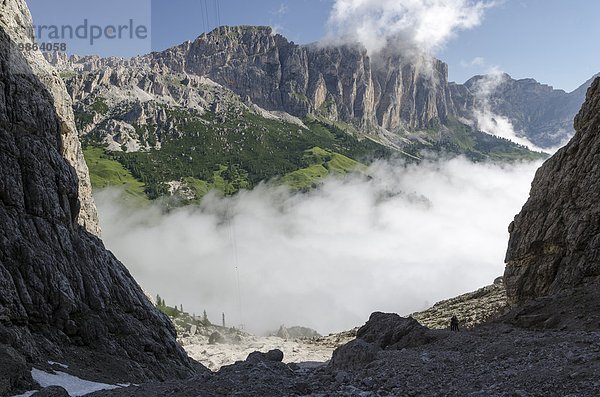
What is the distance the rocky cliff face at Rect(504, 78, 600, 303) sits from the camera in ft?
123

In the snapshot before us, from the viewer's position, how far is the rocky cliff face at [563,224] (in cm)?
3734

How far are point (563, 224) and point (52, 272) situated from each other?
45.3 metres

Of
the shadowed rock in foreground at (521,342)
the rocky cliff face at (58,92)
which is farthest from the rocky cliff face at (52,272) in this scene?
the shadowed rock in foreground at (521,342)

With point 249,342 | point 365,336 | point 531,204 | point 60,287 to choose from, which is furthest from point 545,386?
point 249,342

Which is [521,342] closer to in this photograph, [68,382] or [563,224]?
[563,224]

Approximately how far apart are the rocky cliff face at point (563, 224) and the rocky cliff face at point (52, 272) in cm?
3509

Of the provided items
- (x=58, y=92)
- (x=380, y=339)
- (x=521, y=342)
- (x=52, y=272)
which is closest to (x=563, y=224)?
(x=380, y=339)

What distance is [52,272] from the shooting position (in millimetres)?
44406

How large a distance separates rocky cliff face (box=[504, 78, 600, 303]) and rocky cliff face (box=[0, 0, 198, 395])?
35.1 metres

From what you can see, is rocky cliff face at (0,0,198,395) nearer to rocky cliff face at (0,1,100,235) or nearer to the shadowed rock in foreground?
rocky cliff face at (0,1,100,235)

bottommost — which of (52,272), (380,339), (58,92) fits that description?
(380,339)

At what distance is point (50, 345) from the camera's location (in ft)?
133

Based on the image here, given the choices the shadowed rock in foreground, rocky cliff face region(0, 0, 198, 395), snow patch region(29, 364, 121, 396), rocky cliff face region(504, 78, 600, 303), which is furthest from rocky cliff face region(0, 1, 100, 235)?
rocky cliff face region(504, 78, 600, 303)

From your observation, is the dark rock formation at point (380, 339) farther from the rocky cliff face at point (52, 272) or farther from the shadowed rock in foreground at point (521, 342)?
the rocky cliff face at point (52, 272)
